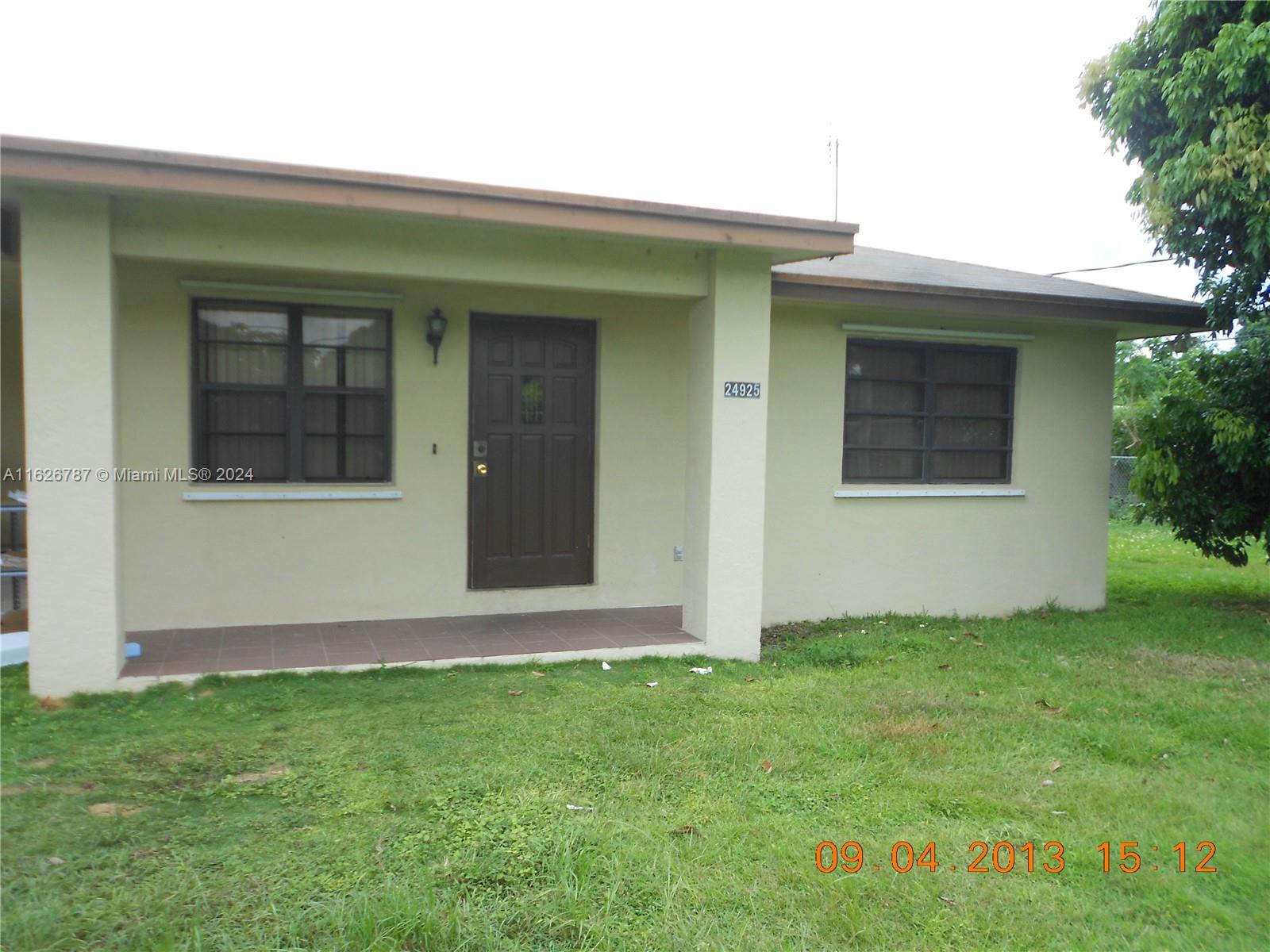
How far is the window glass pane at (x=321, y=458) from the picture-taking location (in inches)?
281

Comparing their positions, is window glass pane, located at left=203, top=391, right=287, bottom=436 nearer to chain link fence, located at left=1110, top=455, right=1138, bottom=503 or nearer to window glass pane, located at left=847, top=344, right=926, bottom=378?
window glass pane, located at left=847, top=344, right=926, bottom=378

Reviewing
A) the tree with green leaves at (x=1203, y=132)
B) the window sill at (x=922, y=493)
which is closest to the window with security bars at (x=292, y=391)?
the window sill at (x=922, y=493)

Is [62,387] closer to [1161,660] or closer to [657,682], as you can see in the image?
[657,682]

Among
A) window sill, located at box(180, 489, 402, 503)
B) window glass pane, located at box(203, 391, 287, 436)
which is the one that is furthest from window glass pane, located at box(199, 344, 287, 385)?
window sill, located at box(180, 489, 402, 503)

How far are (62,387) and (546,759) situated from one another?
11.4 ft

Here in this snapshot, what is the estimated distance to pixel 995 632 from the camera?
7.79 m

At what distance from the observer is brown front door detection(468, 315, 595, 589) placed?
752 centimetres

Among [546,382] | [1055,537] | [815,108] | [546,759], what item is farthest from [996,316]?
[815,108]

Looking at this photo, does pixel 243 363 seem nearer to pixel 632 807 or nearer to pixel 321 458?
pixel 321 458

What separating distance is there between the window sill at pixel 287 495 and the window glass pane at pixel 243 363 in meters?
0.83

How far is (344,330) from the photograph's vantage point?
7.16 metres

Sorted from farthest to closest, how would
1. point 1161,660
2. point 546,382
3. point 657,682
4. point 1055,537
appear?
point 1055,537 → point 546,382 → point 1161,660 → point 657,682

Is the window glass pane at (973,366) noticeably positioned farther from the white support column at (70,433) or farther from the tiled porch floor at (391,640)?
the white support column at (70,433)

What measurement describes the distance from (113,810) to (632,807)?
2.13 metres
